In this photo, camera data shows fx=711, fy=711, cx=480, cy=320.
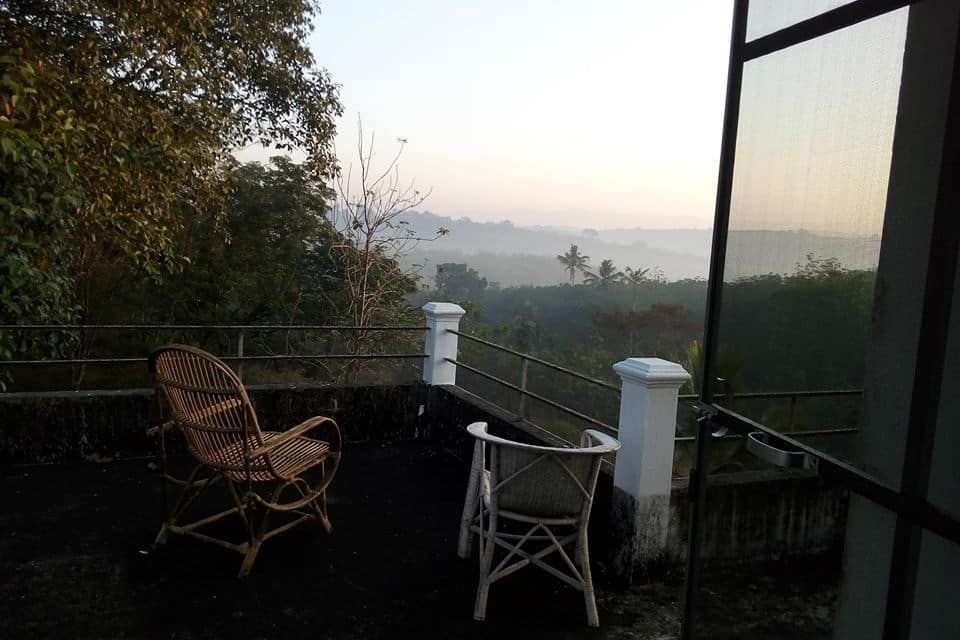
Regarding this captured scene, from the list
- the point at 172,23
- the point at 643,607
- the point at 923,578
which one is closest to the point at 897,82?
the point at 923,578

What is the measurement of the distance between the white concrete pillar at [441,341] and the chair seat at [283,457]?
1890 millimetres

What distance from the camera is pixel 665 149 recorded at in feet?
25.4

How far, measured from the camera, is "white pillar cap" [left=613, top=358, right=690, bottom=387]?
2900 mm

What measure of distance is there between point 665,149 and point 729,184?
21.4 feet

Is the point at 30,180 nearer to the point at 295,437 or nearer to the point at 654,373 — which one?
the point at 295,437

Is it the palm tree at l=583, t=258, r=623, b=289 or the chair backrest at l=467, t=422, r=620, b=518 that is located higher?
the palm tree at l=583, t=258, r=623, b=289

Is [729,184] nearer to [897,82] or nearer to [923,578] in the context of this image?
[897,82]

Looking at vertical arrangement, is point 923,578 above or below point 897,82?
below

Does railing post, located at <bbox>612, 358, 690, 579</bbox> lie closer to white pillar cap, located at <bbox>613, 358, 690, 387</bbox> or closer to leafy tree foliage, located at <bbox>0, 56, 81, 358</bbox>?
white pillar cap, located at <bbox>613, 358, 690, 387</bbox>

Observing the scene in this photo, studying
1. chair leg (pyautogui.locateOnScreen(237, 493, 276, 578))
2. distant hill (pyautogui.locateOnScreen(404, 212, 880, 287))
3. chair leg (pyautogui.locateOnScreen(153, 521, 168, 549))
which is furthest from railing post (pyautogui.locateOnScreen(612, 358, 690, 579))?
chair leg (pyautogui.locateOnScreen(153, 521, 168, 549))

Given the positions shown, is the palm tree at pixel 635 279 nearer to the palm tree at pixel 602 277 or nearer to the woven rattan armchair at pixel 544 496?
the palm tree at pixel 602 277

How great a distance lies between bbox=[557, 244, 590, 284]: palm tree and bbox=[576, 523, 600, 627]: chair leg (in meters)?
14.7

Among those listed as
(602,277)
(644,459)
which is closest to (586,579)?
(644,459)

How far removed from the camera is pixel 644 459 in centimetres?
295
